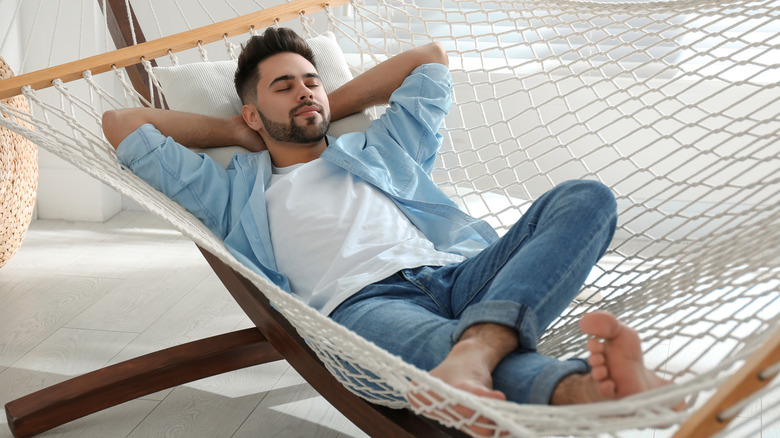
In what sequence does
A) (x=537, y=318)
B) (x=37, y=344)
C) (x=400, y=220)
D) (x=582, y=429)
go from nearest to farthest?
(x=582, y=429) → (x=537, y=318) → (x=400, y=220) → (x=37, y=344)

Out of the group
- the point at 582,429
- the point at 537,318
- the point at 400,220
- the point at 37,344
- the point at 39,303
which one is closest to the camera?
the point at 582,429

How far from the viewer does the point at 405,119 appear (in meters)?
1.56

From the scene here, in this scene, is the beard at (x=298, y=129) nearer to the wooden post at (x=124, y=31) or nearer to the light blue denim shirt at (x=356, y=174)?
the light blue denim shirt at (x=356, y=174)

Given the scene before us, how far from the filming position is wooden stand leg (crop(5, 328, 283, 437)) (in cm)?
147

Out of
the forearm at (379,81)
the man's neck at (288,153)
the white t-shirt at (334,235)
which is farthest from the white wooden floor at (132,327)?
the forearm at (379,81)

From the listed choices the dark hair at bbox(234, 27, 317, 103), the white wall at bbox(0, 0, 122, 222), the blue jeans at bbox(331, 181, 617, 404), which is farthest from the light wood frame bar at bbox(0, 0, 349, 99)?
the white wall at bbox(0, 0, 122, 222)

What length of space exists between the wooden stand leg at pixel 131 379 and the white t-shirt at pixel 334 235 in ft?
0.96

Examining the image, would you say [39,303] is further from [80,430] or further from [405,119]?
[405,119]

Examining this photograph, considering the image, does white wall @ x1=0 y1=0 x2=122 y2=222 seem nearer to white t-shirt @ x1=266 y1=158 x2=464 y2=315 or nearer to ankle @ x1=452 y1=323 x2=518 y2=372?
white t-shirt @ x1=266 y1=158 x2=464 y2=315

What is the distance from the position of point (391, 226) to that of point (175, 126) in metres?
0.47

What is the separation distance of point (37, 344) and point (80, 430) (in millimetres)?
425

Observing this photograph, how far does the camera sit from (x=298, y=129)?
150 cm

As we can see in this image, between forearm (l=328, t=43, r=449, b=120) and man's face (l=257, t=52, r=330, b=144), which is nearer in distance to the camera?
man's face (l=257, t=52, r=330, b=144)

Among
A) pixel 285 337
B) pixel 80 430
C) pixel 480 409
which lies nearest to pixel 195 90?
pixel 285 337
